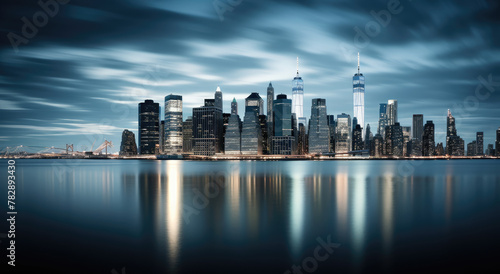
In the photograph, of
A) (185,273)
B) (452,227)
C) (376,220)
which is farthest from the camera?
(376,220)

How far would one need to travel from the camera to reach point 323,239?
22594 mm

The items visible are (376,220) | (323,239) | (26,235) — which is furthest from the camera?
(376,220)

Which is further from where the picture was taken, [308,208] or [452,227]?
[308,208]

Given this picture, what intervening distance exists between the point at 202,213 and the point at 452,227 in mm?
19568

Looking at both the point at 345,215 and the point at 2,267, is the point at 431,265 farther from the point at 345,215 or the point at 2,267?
the point at 2,267

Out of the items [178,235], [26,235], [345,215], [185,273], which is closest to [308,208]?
[345,215]

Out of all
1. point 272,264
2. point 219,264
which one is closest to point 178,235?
point 219,264

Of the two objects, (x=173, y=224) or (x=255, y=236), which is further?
(x=173, y=224)

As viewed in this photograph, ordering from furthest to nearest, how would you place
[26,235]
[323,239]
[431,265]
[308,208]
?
[308,208], [26,235], [323,239], [431,265]

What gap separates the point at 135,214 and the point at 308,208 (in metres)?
16.1

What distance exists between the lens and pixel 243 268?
16828 millimetres

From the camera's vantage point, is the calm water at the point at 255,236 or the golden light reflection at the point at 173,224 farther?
the golden light reflection at the point at 173,224

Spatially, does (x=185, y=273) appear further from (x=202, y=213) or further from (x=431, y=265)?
(x=202, y=213)

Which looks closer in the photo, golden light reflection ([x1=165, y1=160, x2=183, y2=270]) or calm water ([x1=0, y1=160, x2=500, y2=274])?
calm water ([x1=0, y1=160, x2=500, y2=274])
